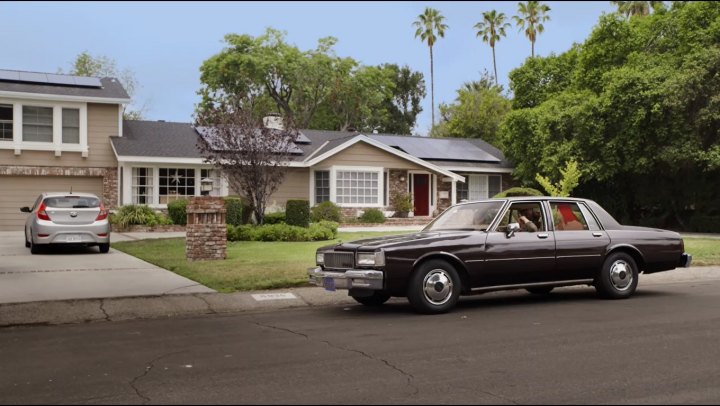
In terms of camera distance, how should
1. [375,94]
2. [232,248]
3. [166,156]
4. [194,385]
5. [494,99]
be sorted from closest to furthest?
[194,385]
[232,248]
[166,156]
[494,99]
[375,94]

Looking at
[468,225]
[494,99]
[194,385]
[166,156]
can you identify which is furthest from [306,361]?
[494,99]

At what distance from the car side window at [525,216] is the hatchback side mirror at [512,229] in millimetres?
290

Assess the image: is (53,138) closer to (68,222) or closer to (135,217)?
(135,217)

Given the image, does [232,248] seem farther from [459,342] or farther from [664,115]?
[664,115]

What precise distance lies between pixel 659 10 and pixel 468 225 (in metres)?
25.3

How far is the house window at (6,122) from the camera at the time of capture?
26.1 metres

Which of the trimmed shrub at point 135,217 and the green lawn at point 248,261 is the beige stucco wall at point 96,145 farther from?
the green lawn at point 248,261

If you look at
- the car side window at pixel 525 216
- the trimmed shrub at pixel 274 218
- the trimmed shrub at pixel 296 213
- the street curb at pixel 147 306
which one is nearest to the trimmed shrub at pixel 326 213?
the trimmed shrub at pixel 274 218

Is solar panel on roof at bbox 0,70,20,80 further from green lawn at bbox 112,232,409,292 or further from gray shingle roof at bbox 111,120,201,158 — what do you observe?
green lawn at bbox 112,232,409,292

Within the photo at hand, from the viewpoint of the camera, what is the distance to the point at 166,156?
27.0 m

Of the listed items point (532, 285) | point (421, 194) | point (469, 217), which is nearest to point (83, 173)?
point (421, 194)

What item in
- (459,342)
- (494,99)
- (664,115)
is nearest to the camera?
(459,342)

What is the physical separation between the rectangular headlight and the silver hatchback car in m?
9.90

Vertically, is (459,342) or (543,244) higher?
(543,244)
